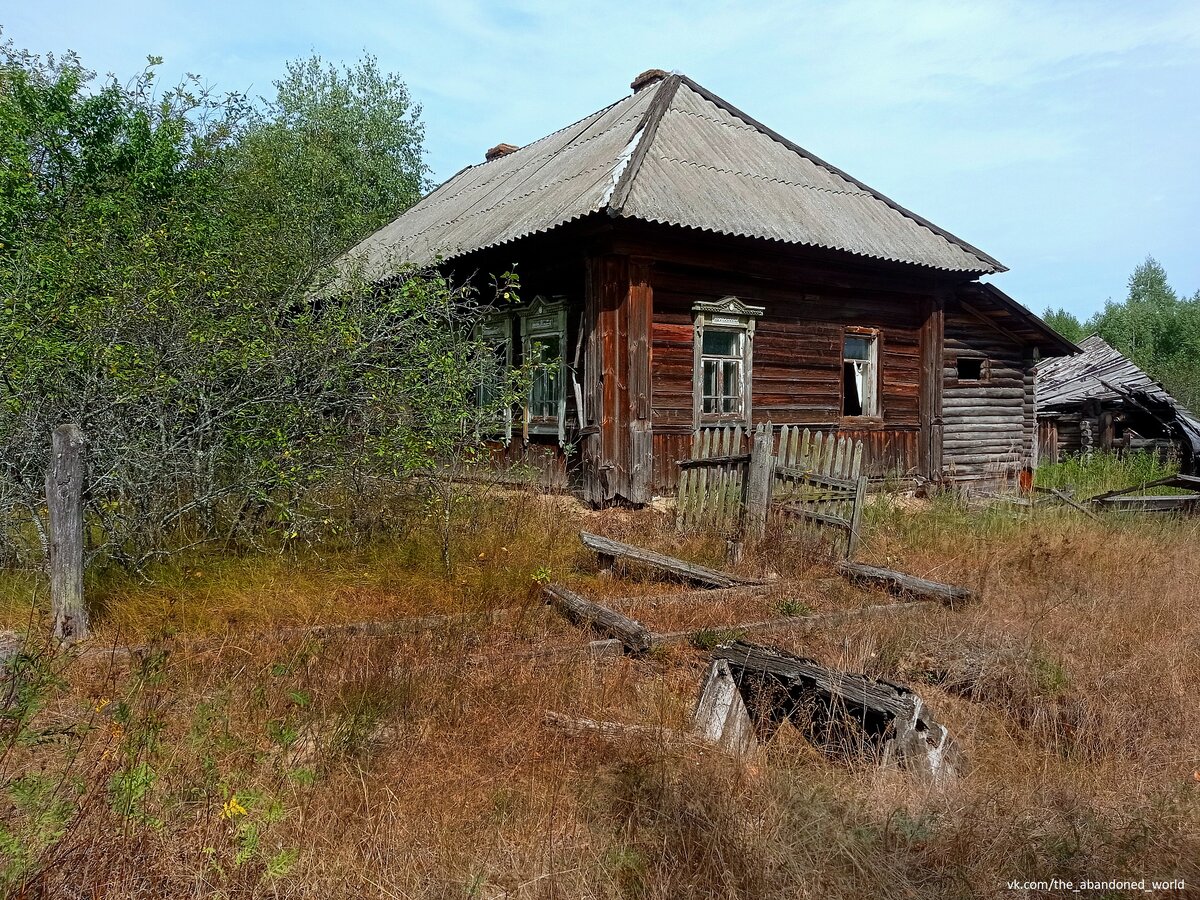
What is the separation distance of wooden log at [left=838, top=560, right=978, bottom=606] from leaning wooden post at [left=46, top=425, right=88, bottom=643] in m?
4.74

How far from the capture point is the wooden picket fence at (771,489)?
6.62 meters

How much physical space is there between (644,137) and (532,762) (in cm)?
860

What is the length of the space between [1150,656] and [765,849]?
2.90m

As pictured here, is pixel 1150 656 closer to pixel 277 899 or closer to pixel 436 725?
pixel 436 725

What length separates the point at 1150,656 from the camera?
4109 millimetres

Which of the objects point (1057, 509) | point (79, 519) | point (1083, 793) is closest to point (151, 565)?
point (79, 519)

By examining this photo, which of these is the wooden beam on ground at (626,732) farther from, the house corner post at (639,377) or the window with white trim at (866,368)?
the window with white trim at (866,368)

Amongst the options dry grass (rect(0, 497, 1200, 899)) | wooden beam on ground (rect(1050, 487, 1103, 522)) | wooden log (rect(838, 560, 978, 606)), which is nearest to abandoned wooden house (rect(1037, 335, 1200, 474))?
wooden beam on ground (rect(1050, 487, 1103, 522))

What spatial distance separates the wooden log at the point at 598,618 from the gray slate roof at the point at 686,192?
14.2 ft

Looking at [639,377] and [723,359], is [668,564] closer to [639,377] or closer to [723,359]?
[639,377]

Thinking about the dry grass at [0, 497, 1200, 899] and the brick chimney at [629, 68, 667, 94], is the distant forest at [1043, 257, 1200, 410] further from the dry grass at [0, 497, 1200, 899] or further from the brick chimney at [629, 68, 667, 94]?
the dry grass at [0, 497, 1200, 899]

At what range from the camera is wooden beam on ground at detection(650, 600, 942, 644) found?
179 inches

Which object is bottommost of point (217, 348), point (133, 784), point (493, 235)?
point (133, 784)

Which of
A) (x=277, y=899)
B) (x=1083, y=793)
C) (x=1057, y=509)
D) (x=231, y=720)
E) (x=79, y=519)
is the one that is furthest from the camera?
(x=1057, y=509)
